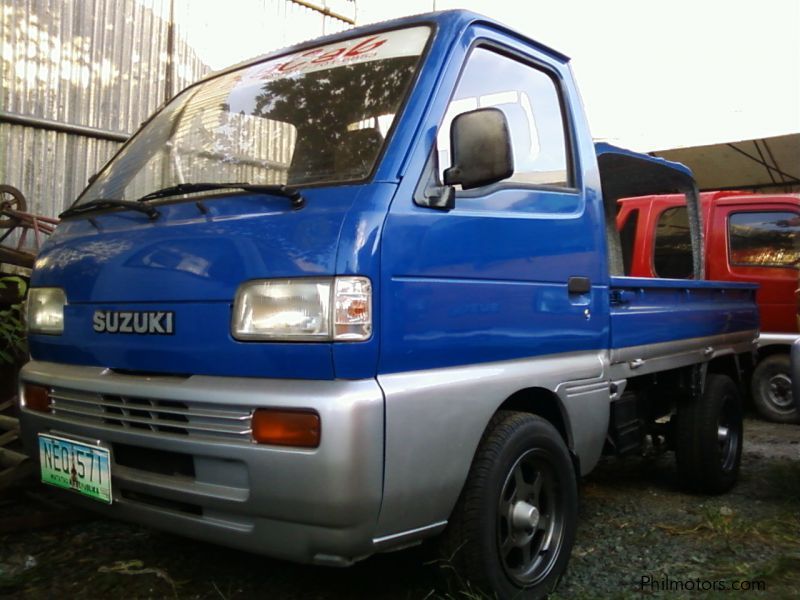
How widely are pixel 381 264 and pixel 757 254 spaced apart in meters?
5.40

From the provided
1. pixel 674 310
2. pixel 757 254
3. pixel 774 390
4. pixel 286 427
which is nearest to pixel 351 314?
pixel 286 427

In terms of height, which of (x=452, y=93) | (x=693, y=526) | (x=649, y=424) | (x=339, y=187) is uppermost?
(x=452, y=93)

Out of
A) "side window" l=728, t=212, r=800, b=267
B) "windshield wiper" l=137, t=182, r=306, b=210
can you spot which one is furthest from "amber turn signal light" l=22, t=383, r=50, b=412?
"side window" l=728, t=212, r=800, b=267

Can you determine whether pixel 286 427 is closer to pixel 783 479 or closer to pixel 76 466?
pixel 76 466

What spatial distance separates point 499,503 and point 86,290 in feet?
4.98

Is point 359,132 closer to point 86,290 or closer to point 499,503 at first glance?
point 86,290

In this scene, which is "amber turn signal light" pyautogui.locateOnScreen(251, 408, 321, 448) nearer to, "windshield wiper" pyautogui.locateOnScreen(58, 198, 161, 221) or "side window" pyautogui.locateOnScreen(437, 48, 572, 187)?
"windshield wiper" pyautogui.locateOnScreen(58, 198, 161, 221)

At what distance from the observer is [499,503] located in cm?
230

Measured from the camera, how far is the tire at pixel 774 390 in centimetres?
635

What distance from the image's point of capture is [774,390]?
646 centimetres

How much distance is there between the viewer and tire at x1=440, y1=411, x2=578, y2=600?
2.22m

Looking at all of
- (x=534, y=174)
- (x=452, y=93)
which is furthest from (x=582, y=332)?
(x=452, y=93)

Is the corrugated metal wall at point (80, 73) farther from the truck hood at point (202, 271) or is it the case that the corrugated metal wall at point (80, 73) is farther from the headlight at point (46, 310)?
the truck hood at point (202, 271)

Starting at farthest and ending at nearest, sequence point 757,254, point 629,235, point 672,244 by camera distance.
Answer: point 629,235 < point 757,254 < point 672,244
